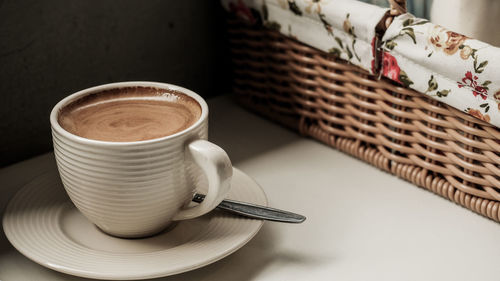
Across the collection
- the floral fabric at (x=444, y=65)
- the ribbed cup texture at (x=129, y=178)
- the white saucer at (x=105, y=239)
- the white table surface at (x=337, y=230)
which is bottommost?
the white table surface at (x=337, y=230)

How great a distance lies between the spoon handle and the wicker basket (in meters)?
0.18

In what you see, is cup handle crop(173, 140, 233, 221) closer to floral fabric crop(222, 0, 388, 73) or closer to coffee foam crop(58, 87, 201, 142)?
coffee foam crop(58, 87, 201, 142)

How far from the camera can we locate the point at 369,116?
2.30ft

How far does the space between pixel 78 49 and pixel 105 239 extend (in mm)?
278

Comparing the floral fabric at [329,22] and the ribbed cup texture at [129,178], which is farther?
the floral fabric at [329,22]

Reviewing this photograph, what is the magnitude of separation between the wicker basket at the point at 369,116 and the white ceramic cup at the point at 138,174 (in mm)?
234

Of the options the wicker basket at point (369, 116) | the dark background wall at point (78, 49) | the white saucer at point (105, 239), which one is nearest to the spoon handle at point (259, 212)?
the white saucer at point (105, 239)

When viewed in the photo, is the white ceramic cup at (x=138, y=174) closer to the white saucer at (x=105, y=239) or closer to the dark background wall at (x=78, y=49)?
the white saucer at (x=105, y=239)

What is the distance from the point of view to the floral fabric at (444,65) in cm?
57

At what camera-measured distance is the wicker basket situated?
0.62m

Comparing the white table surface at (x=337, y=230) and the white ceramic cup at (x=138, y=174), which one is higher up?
the white ceramic cup at (x=138, y=174)

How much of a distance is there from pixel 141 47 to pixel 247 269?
370 millimetres

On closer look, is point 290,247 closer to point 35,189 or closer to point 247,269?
point 247,269

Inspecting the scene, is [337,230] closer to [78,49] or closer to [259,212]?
[259,212]
